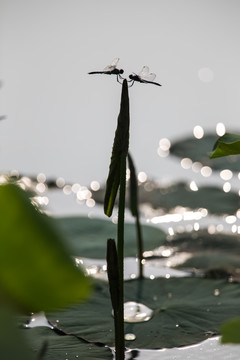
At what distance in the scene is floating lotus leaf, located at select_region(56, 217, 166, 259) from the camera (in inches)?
55.6

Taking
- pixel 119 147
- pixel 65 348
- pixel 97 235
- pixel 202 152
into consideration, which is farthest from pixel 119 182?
pixel 202 152

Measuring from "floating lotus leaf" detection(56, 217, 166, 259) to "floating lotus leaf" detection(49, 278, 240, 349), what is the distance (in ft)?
0.74

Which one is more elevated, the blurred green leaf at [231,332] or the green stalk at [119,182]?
the green stalk at [119,182]

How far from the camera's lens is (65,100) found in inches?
105

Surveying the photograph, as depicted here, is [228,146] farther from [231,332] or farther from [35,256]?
[35,256]

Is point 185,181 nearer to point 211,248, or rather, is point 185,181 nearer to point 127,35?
point 211,248

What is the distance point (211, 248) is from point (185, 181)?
472 mm

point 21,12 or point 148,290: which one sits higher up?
point 21,12

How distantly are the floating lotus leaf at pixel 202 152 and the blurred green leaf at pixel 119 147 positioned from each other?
1.21 metres

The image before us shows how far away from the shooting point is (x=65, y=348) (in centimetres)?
91

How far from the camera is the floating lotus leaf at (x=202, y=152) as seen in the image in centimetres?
202

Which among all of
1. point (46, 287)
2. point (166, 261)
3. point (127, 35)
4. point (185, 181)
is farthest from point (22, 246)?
point (127, 35)

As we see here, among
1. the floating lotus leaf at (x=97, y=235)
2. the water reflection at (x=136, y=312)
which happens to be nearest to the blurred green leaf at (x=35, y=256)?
the water reflection at (x=136, y=312)

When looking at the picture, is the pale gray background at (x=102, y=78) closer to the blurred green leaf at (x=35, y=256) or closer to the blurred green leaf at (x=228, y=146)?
the blurred green leaf at (x=228, y=146)
